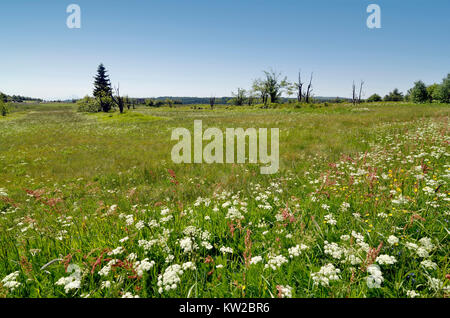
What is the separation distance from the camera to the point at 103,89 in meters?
76.6

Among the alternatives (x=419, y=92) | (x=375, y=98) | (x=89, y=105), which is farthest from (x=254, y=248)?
(x=375, y=98)

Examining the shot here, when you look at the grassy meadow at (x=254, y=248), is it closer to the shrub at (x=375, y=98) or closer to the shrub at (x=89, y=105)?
the shrub at (x=89, y=105)

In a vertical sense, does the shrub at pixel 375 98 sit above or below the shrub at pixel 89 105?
above

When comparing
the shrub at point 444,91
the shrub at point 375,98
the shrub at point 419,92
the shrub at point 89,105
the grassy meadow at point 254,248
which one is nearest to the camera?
the grassy meadow at point 254,248

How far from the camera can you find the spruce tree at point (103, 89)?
7375 cm

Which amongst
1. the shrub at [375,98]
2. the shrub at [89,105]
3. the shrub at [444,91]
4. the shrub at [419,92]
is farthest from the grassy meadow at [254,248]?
the shrub at [375,98]

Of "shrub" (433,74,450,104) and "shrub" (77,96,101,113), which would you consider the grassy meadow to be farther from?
"shrub" (77,96,101,113)

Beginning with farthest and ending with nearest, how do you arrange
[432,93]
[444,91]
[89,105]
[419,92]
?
[89,105] → [432,93] → [419,92] → [444,91]

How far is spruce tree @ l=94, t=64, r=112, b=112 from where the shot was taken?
73.8 m

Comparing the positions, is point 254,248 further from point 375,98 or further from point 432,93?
point 375,98

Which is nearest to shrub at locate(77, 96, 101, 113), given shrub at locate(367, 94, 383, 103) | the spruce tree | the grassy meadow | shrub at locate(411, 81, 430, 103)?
the spruce tree
